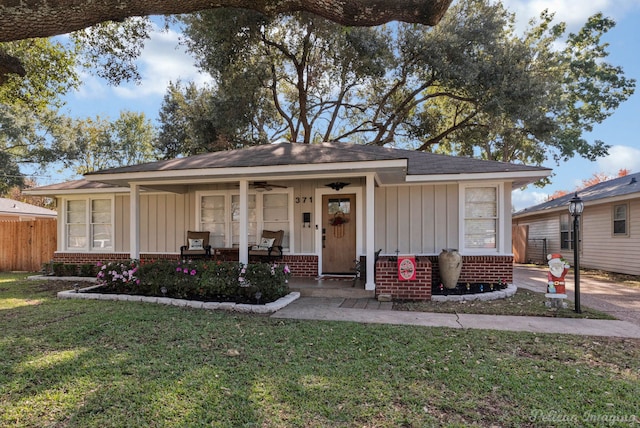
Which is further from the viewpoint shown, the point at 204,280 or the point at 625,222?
the point at 625,222

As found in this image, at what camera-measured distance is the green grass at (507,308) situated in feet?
18.8

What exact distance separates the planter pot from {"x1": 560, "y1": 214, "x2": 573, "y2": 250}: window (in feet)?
29.3

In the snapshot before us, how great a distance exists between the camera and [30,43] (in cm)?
918

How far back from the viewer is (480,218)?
811 cm

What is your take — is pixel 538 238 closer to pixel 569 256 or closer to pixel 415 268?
pixel 569 256

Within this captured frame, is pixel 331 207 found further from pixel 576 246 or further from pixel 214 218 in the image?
pixel 576 246

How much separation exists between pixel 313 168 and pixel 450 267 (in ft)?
11.4

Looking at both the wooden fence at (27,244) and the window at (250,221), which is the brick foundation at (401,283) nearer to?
the window at (250,221)

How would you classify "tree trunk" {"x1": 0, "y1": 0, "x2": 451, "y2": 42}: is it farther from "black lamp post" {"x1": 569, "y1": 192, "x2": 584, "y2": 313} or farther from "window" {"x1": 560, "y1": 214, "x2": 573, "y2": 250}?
"window" {"x1": 560, "y1": 214, "x2": 573, "y2": 250}

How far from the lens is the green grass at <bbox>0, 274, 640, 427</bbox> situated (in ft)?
8.89

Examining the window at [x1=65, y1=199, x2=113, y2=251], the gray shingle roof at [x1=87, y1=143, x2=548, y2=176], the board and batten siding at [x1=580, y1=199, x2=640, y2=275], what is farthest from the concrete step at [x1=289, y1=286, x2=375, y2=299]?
the board and batten siding at [x1=580, y1=199, x2=640, y2=275]

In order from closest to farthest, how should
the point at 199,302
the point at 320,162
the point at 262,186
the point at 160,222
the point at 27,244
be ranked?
the point at 199,302, the point at 320,162, the point at 262,186, the point at 160,222, the point at 27,244

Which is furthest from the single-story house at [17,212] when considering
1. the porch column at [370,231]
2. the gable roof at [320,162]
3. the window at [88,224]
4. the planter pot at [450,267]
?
the planter pot at [450,267]

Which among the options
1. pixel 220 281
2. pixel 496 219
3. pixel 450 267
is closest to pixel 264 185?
pixel 220 281
